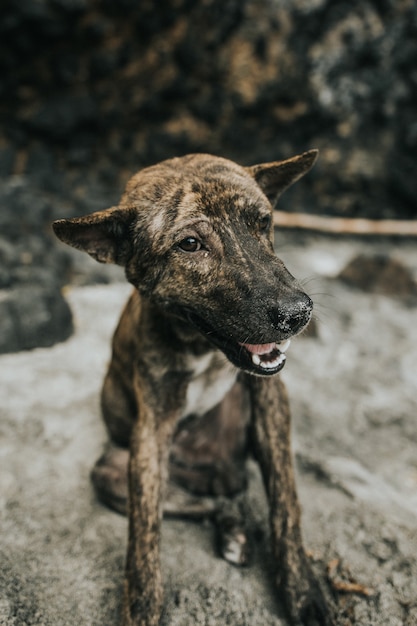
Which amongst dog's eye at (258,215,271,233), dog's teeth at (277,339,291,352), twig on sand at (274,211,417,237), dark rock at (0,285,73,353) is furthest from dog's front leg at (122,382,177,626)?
twig on sand at (274,211,417,237)

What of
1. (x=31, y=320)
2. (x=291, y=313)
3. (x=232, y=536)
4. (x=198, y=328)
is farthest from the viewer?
(x=31, y=320)

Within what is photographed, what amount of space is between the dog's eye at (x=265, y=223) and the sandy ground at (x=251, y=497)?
0.85 meters

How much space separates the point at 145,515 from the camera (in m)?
3.03

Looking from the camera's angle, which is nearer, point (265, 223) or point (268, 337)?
point (268, 337)

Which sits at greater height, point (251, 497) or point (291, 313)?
point (291, 313)

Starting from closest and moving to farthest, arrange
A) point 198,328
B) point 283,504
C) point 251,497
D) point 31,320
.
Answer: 1. point 198,328
2. point 283,504
3. point 251,497
4. point 31,320

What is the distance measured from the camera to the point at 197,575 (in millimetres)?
3252

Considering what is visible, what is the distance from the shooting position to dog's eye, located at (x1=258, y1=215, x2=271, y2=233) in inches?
119

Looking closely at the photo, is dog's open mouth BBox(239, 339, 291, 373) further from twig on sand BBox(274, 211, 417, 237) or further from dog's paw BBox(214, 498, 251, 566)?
twig on sand BBox(274, 211, 417, 237)

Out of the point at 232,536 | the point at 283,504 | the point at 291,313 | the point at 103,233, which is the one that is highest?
the point at 103,233

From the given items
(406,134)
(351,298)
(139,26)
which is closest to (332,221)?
(406,134)

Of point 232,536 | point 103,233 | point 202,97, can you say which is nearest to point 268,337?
point 103,233

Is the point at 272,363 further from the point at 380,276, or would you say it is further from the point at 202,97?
the point at 202,97

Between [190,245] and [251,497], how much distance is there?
188cm
